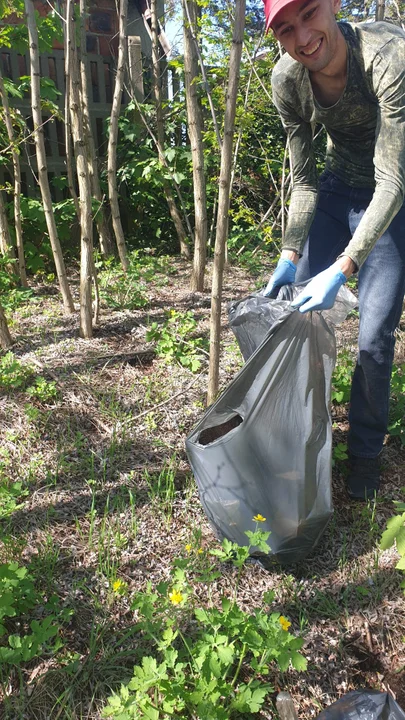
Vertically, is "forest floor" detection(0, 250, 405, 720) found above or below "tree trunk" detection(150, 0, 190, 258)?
below

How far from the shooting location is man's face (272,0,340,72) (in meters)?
1.45

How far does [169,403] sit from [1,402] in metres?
0.75

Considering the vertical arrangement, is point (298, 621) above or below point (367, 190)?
below

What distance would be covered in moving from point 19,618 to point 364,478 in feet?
4.11

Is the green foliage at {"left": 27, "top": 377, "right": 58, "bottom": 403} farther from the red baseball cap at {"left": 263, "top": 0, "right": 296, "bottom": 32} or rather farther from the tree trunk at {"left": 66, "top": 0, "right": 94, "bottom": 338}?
the red baseball cap at {"left": 263, "top": 0, "right": 296, "bottom": 32}

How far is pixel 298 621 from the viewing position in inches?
61.6

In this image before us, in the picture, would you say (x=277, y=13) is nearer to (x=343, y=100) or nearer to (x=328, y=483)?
(x=343, y=100)

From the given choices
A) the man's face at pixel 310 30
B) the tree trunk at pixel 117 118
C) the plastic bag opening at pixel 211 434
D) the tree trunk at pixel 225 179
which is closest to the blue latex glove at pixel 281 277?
the tree trunk at pixel 225 179

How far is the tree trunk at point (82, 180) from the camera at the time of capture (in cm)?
264

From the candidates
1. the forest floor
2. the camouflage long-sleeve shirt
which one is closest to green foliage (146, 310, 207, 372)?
the forest floor

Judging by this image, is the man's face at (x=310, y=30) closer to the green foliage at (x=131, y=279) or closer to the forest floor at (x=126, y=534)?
the forest floor at (x=126, y=534)

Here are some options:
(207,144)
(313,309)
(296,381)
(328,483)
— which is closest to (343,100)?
(313,309)

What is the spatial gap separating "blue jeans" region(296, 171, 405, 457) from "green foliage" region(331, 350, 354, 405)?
13.2 inches

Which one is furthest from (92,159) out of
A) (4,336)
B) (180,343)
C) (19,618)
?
(19,618)
